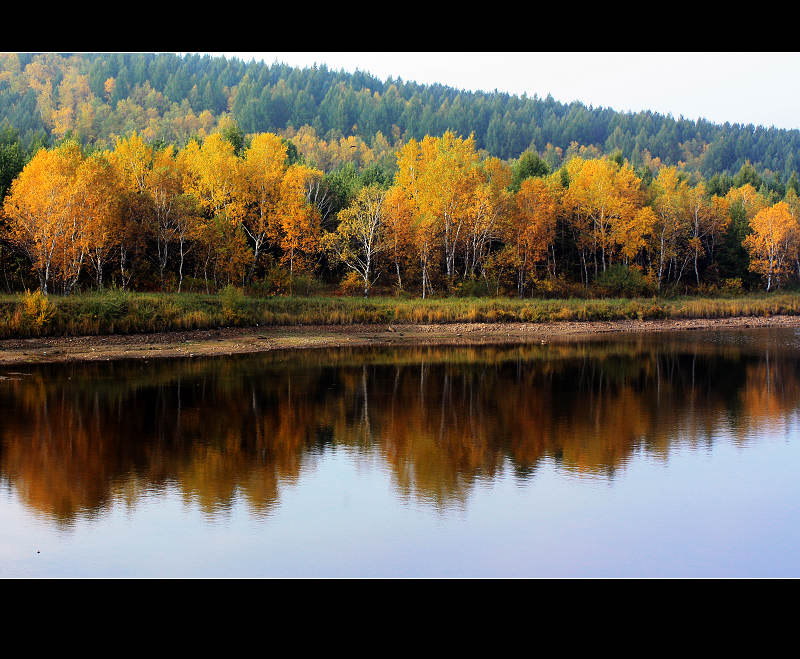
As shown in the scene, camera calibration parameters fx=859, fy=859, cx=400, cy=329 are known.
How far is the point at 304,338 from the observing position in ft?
132

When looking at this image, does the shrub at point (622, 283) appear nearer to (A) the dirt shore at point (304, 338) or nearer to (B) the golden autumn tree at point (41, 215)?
(A) the dirt shore at point (304, 338)

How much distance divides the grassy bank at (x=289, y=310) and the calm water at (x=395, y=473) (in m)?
6.14

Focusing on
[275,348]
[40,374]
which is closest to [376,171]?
[275,348]

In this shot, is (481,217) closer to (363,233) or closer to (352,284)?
(363,233)

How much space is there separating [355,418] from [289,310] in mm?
22418

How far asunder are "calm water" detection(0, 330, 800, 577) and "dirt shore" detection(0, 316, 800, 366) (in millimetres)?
3823

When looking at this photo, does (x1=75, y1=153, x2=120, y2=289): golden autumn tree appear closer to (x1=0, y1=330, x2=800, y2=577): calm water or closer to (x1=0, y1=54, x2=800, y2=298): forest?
(x1=0, y1=54, x2=800, y2=298): forest

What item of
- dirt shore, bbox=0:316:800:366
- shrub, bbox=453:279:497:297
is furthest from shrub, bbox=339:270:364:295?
dirt shore, bbox=0:316:800:366

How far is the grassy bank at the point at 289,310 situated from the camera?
115 ft

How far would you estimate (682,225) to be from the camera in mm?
67812

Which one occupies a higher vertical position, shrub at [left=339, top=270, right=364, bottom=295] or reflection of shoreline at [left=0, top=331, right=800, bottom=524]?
shrub at [left=339, top=270, right=364, bottom=295]

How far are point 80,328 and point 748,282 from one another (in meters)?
58.0

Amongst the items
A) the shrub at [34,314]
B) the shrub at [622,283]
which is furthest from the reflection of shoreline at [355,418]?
the shrub at [622,283]

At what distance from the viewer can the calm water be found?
473 inches
